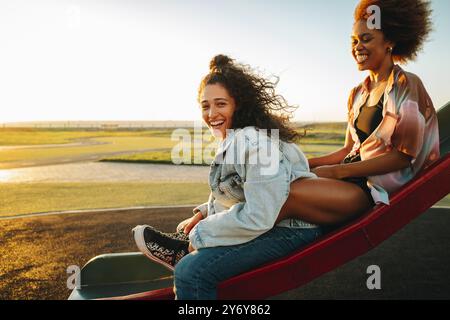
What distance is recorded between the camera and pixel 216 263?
2.12 m

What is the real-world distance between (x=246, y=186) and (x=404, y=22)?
1466mm

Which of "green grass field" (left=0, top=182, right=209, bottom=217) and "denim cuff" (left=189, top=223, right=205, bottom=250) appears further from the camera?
"green grass field" (left=0, top=182, right=209, bottom=217)

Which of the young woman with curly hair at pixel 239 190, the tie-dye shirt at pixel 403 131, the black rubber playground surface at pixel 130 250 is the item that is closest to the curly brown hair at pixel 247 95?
the young woman with curly hair at pixel 239 190

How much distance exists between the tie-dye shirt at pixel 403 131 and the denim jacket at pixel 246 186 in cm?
52

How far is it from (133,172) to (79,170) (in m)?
1.76

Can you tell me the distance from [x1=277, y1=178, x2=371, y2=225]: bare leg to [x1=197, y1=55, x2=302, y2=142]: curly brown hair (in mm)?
320

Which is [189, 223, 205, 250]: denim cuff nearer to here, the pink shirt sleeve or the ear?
the pink shirt sleeve

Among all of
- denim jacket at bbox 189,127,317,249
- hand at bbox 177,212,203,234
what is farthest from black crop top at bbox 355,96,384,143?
hand at bbox 177,212,203,234

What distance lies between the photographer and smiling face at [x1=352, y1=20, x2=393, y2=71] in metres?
2.65

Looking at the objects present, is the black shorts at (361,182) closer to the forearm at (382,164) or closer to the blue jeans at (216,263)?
the forearm at (382,164)

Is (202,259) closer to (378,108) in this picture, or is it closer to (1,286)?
(378,108)

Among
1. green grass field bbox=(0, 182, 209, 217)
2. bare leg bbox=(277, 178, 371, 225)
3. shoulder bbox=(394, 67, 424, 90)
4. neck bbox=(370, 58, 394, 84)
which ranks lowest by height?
green grass field bbox=(0, 182, 209, 217)

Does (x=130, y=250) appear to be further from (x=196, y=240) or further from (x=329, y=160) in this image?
(x=196, y=240)
